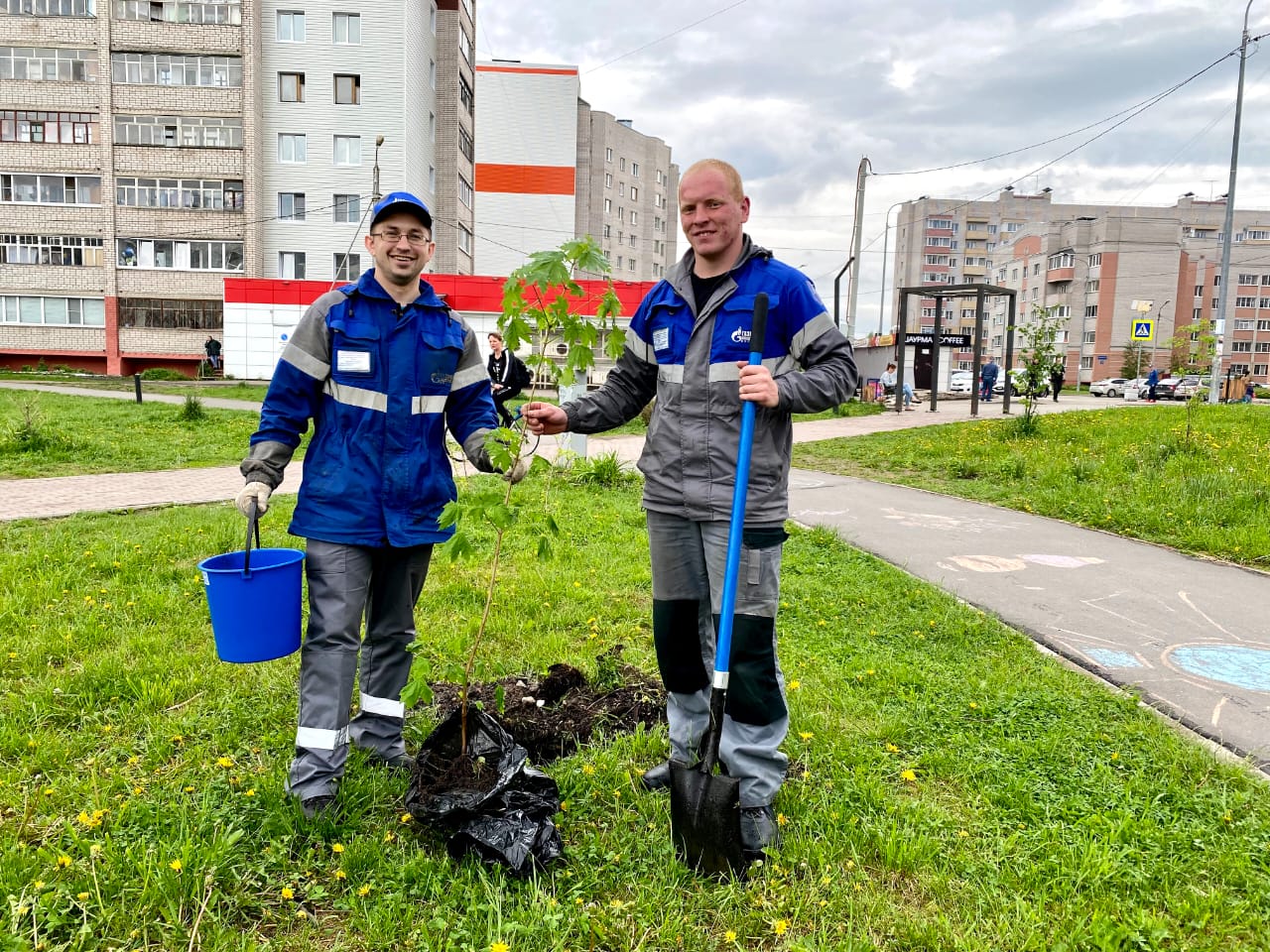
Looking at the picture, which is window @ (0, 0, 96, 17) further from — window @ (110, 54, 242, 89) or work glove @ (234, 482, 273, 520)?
work glove @ (234, 482, 273, 520)

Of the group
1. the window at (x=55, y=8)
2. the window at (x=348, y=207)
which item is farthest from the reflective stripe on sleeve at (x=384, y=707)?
the window at (x=55, y=8)

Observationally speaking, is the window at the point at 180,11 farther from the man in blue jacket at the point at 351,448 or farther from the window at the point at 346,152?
the man in blue jacket at the point at 351,448

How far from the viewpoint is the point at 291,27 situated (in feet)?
122

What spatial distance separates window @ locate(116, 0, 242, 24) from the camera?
37.1 metres

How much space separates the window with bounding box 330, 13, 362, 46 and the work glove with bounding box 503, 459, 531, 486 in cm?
3978

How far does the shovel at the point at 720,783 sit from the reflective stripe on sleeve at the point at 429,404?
1.13 m

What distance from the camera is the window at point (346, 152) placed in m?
37.4

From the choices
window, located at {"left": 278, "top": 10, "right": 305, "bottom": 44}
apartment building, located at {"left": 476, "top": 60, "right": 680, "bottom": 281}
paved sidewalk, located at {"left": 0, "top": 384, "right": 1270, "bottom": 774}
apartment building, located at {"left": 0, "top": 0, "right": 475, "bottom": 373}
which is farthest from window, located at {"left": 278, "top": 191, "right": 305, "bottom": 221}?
paved sidewalk, located at {"left": 0, "top": 384, "right": 1270, "bottom": 774}

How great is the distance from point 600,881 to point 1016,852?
1284 mm

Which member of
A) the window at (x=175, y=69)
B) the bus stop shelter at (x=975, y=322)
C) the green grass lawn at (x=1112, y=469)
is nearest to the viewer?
the green grass lawn at (x=1112, y=469)

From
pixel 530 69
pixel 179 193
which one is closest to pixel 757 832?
pixel 179 193

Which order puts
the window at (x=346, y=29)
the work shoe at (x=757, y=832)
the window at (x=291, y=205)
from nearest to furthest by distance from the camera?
the work shoe at (x=757, y=832) → the window at (x=346, y=29) → the window at (x=291, y=205)

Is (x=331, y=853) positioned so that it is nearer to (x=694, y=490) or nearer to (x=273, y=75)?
(x=694, y=490)

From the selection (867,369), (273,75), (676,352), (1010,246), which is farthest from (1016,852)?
(1010,246)
